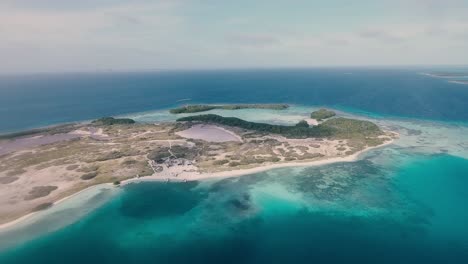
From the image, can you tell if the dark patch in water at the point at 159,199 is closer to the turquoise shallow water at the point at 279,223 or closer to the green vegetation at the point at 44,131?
the turquoise shallow water at the point at 279,223

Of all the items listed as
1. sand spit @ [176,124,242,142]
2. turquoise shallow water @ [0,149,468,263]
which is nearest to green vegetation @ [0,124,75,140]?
sand spit @ [176,124,242,142]

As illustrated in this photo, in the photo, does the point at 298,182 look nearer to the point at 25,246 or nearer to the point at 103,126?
the point at 25,246

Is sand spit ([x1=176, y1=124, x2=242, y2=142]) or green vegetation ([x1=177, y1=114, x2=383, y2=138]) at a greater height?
green vegetation ([x1=177, y1=114, x2=383, y2=138])

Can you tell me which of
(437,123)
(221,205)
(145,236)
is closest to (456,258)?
(221,205)

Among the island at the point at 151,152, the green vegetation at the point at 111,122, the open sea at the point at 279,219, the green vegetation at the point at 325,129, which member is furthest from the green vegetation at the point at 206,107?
the open sea at the point at 279,219

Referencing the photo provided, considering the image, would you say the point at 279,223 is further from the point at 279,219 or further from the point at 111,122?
the point at 111,122

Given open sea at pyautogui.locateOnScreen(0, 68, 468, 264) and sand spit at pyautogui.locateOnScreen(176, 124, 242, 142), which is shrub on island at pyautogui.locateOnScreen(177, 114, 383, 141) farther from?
open sea at pyautogui.locateOnScreen(0, 68, 468, 264)

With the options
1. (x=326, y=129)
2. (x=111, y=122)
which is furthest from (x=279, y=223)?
(x=111, y=122)

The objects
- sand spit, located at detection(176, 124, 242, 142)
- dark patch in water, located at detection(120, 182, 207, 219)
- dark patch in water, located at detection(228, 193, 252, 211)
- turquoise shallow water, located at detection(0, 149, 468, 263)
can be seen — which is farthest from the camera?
sand spit, located at detection(176, 124, 242, 142)
